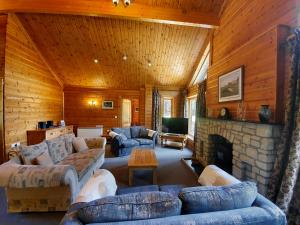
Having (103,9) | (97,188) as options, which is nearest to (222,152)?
(97,188)

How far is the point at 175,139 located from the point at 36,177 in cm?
512

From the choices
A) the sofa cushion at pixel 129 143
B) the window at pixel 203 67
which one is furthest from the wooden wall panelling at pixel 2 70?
the window at pixel 203 67

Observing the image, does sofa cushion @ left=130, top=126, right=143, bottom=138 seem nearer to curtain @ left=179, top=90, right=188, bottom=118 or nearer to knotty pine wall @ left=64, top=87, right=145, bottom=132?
knotty pine wall @ left=64, top=87, right=145, bottom=132

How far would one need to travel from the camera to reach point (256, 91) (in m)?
2.86

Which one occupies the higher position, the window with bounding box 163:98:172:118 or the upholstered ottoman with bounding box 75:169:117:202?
the window with bounding box 163:98:172:118

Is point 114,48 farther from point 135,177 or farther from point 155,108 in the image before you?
point 135,177

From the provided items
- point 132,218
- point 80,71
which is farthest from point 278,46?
point 80,71

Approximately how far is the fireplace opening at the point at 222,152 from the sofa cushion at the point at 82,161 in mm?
2758

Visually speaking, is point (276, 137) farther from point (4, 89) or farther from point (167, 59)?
point (4, 89)

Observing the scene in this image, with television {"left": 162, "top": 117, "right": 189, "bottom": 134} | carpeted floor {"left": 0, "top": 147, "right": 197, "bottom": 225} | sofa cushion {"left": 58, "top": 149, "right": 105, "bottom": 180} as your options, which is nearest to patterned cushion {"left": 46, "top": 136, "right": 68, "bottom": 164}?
sofa cushion {"left": 58, "top": 149, "right": 105, "bottom": 180}

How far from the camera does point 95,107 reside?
8273mm

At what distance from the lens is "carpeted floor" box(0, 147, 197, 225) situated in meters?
2.29

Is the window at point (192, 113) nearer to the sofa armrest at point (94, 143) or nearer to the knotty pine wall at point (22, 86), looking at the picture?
the sofa armrest at point (94, 143)

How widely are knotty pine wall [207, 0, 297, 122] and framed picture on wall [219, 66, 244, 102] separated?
10 centimetres
